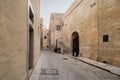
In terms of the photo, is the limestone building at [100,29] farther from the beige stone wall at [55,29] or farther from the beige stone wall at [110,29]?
the beige stone wall at [55,29]

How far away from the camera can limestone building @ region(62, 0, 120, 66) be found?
7.75m

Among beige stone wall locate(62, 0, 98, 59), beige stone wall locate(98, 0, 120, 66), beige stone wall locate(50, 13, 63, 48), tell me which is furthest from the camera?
beige stone wall locate(50, 13, 63, 48)

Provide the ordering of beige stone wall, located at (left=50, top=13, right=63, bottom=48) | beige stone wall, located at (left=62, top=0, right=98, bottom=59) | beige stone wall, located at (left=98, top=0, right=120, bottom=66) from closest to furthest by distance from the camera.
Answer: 1. beige stone wall, located at (left=98, top=0, right=120, bottom=66)
2. beige stone wall, located at (left=62, top=0, right=98, bottom=59)
3. beige stone wall, located at (left=50, top=13, right=63, bottom=48)

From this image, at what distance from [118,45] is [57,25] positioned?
866 inches

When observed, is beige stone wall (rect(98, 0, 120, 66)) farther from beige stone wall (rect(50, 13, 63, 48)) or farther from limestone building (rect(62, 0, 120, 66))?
beige stone wall (rect(50, 13, 63, 48))

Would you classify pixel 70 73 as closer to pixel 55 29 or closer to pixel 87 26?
pixel 87 26

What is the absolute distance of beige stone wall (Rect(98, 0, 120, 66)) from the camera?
7574 mm

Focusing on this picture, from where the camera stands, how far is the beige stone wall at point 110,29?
7574mm

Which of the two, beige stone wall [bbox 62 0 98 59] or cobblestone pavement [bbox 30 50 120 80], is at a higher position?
beige stone wall [bbox 62 0 98 59]

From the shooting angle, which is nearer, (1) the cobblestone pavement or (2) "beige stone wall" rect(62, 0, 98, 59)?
(1) the cobblestone pavement

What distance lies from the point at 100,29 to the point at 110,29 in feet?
3.86

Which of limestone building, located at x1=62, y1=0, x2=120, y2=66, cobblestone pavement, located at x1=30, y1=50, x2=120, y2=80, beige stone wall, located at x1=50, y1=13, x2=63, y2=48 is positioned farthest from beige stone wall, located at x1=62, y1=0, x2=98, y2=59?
beige stone wall, located at x1=50, y1=13, x2=63, y2=48

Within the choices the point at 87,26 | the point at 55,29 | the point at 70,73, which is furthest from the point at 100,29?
the point at 55,29

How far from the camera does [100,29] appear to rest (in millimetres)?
9398
